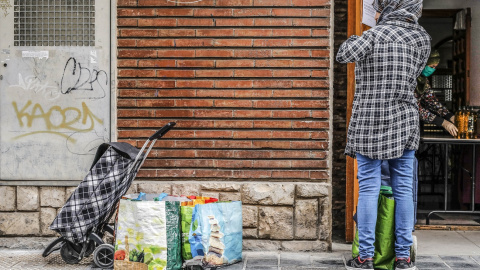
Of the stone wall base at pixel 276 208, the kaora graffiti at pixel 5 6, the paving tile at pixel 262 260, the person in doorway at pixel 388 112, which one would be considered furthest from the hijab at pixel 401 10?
the kaora graffiti at pixel 5 6

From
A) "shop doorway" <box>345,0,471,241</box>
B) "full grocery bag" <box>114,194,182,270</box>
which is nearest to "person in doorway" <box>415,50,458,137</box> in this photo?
"shop doorway" <box>345,0,471,241</box>

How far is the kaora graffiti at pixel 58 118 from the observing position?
19.9 feet

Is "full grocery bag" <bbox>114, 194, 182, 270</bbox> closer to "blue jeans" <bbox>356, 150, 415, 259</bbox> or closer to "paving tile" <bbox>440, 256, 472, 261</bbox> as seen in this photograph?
"blue jeans" <bbox>356, 150, 415, 259</bbox>

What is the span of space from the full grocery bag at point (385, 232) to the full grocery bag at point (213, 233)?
1.19 m

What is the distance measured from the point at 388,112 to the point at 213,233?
1.72m

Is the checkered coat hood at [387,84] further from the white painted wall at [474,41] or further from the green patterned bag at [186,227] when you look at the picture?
the white painted wall at [474,41]

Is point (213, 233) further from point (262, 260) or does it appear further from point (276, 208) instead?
point (276, 208)

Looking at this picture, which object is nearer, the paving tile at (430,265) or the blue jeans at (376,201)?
the blue jeans at (376,201)

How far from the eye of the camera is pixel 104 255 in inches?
204

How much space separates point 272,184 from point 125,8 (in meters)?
2.25

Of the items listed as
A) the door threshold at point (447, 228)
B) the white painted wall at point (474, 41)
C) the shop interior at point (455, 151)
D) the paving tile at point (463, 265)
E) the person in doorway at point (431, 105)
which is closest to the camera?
the paving tile at point (463, 265)

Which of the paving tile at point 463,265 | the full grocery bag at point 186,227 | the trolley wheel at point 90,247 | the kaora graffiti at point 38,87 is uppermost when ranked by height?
the kaora graffiti at point 38,87

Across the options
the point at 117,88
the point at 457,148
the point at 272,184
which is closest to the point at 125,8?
the point at 117,88

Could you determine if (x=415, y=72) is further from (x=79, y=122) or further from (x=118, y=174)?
(x=79, y=122)
